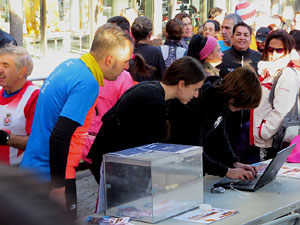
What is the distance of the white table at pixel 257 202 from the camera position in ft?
9.19

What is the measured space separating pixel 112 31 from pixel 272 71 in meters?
2.70

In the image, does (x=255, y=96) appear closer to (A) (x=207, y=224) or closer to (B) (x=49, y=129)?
(A) (x=207, y=224)

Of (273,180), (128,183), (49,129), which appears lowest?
(273,180)

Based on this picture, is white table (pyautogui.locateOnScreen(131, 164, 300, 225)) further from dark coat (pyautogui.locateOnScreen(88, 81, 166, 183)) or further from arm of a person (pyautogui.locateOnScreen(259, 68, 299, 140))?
arm of a person (pyautogui.locateOnScreen(259, 68, 299, 140))

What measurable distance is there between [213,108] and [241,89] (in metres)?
0.21

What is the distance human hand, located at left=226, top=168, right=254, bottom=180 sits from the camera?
11.6ft

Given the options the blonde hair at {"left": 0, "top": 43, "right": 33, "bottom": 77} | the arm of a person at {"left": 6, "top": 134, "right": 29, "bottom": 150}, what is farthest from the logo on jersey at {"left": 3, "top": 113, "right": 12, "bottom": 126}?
the blonde hair at {"left": 0, "top": 43, "right": 33, "bottom": 77}

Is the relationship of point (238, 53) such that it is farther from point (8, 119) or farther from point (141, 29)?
point (8, 119)

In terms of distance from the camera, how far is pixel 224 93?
3.43 metres

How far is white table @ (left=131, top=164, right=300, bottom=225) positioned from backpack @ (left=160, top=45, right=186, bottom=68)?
106 inches

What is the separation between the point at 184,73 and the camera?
305cm

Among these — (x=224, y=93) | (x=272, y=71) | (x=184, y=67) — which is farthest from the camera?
(x=272, y=71)

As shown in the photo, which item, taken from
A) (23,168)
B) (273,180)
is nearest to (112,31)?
(273,180)

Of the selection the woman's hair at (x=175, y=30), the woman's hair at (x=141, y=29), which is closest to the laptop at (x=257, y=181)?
the woman's hair at (x=141, y=29)
